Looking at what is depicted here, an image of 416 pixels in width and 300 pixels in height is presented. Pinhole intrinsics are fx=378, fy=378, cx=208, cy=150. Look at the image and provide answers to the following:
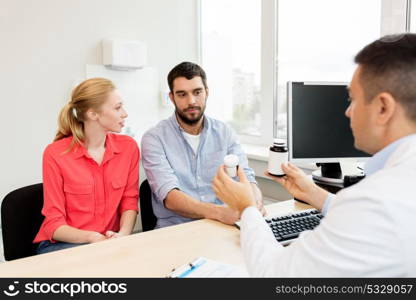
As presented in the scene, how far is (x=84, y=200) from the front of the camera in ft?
5.62

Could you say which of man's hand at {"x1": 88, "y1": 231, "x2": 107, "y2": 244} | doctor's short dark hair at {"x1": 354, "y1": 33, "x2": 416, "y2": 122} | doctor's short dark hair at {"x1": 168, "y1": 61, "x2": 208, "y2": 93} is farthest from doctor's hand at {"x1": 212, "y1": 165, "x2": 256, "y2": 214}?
doctor's short dark hair at {"x1": 168, "y1": 61, "x2": 208, "y2": 93}

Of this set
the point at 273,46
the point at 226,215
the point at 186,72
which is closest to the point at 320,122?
the point at 226,215

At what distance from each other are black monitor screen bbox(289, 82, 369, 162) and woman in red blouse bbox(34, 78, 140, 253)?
2.65ft

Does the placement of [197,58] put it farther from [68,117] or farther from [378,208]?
[378,208]

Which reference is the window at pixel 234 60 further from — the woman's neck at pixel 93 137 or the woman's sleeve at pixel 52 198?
the woman's sleeve at pixel 52 198

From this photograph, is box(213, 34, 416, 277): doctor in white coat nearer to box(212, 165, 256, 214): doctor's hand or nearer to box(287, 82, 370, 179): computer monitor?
box(212, 165, 256, 214): doctor's hand

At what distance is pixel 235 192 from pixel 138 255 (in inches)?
14.8

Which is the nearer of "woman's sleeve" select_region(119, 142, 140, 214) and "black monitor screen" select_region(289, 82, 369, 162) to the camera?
"black monitor screen" select_region(289, 82, 369, 162)

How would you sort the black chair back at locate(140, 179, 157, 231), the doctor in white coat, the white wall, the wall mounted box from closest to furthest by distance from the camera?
the doctor in white coat → the black chair back at locate(140, 179, 157, 231) → the white wall → the wall mounted box

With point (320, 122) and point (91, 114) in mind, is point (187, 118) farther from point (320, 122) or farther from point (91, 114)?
point (320, 122)

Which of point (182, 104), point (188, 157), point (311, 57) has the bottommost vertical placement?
point (188, 157)

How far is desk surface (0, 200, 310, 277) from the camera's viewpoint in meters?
1.07

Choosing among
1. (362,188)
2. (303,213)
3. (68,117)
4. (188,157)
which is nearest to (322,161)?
(303,213)

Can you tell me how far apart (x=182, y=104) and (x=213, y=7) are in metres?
1.51
